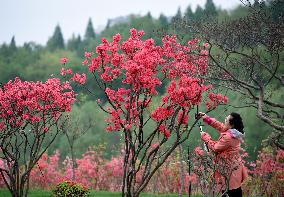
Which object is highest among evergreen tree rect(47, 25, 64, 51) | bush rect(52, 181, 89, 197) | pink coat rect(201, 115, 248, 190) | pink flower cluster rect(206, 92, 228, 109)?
evergreen tree rect(47, 25, 64, 51)

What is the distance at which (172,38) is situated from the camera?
36.2ft

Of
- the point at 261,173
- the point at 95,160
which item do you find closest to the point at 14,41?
the point at 95,160

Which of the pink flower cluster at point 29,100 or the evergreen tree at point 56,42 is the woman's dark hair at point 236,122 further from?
the evergreen tree at point 56,42

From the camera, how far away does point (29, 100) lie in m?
10.5

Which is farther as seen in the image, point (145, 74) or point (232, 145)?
point (145, 74)

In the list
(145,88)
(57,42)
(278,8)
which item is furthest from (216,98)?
(57,42)

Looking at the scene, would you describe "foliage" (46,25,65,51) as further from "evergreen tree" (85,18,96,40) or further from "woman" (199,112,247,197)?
"woman" (199,112,247,197)

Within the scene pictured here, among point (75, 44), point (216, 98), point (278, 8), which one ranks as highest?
point (75, 44)

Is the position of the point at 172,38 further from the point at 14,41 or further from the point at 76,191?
the point at 14,41

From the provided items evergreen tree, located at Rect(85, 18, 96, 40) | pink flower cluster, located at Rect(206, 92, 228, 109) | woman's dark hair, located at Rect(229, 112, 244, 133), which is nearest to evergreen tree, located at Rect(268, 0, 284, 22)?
pink flower cluster, located at Rect(206, 92, 228, 109)

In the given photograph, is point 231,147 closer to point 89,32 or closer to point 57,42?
point 57,42

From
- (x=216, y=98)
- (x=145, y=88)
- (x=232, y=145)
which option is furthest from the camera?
(x=216, y=98)

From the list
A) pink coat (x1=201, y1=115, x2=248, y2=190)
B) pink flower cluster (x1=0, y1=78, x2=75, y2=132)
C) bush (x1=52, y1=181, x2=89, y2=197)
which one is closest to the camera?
pink coat (x1=201, y1=115, x2=248, y2=190)

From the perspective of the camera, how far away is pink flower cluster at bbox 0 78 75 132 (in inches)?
412
